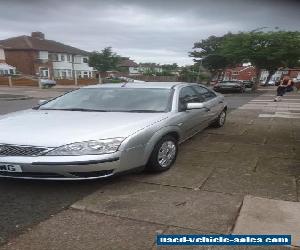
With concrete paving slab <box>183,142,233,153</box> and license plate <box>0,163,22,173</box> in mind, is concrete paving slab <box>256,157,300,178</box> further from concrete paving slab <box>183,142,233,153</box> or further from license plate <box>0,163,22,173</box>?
license plate <box>0,163,22,173</box>

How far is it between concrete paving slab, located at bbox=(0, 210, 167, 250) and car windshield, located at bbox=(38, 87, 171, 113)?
2284 millimetres

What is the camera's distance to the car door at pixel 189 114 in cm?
590

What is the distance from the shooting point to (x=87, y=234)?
130 inches

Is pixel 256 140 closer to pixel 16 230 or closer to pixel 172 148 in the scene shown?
pixel 172 148

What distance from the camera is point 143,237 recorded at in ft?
10.6

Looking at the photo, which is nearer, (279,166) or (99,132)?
(99,132)

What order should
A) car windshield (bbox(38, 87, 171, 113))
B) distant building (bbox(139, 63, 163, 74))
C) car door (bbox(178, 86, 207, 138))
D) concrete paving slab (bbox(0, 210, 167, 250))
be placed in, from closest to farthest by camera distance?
concrete paving slab (bbox(0, 210, 167, 250)), car windshield (bbox(38, 87, 171, 113)), car door (bbox(178, 86, 207, 138)), distant building (bbox(139, 63, 163, 74))

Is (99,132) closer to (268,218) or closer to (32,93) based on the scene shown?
(268,218)

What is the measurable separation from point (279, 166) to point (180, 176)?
1612 millimetres

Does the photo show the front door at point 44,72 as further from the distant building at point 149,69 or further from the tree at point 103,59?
the distant building at point 149,69

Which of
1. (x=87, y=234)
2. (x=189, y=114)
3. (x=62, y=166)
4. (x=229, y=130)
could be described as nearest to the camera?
(x=87, y=234)

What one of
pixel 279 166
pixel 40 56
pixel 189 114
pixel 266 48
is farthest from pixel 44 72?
pixel 279 166

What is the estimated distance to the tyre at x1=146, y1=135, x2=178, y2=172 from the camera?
4891 mm

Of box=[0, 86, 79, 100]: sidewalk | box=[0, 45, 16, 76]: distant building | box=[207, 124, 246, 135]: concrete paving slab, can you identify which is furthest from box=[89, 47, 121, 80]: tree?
box=[207, 124, 246, 135]: concrete paving slab
